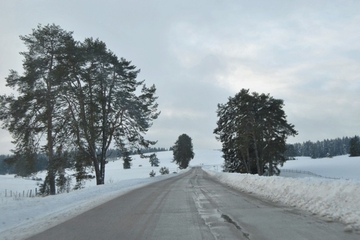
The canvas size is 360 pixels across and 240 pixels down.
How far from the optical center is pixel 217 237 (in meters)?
5.37

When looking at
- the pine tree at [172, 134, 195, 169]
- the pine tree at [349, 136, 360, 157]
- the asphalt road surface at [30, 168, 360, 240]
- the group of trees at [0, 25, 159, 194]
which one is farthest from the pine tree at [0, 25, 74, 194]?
the pine tree at [349, 136, 360, 157]

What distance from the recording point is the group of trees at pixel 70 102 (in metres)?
20.2

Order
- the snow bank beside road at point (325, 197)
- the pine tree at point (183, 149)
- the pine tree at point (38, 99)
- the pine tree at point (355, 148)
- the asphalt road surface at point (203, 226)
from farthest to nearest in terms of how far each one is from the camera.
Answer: the pine tree at point (355, 148) < the pine tree at point (183, 149) < the pine tree at point (38, 99) < the snow bank beside road at point (325, 197) < the asphalt road surface at point (203, 226)

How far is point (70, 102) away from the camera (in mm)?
22906

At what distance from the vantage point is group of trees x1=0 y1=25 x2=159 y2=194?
2016 cm

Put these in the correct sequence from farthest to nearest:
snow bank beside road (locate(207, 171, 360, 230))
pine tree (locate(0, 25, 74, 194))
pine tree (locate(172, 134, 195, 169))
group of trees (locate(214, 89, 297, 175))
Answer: pine tree (locate(172, 134, 195, 169)) < group of trees (locate(214, 89, 297, 175)) < pine tree (locate(0, 25, 74, 194)) < snow bank beside road (locate(207, 171, 360, 230))

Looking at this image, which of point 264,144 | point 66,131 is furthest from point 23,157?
point 264,144

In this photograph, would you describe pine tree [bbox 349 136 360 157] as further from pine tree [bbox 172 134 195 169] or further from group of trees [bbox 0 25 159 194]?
group of trees [bbox 0 25 159 194]

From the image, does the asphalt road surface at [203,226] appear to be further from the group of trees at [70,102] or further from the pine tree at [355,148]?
the pine tree at [355,148]

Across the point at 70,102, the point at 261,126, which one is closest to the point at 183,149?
the point at 261,126

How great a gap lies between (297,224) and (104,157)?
22947 millimetres

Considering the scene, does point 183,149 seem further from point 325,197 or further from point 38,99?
point 325,197

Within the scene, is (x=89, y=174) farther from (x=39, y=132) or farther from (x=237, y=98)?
(x=237, y=98)

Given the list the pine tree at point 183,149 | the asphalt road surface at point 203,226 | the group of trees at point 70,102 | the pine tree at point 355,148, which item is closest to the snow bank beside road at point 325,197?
the asphalt road surface at point 203,226
